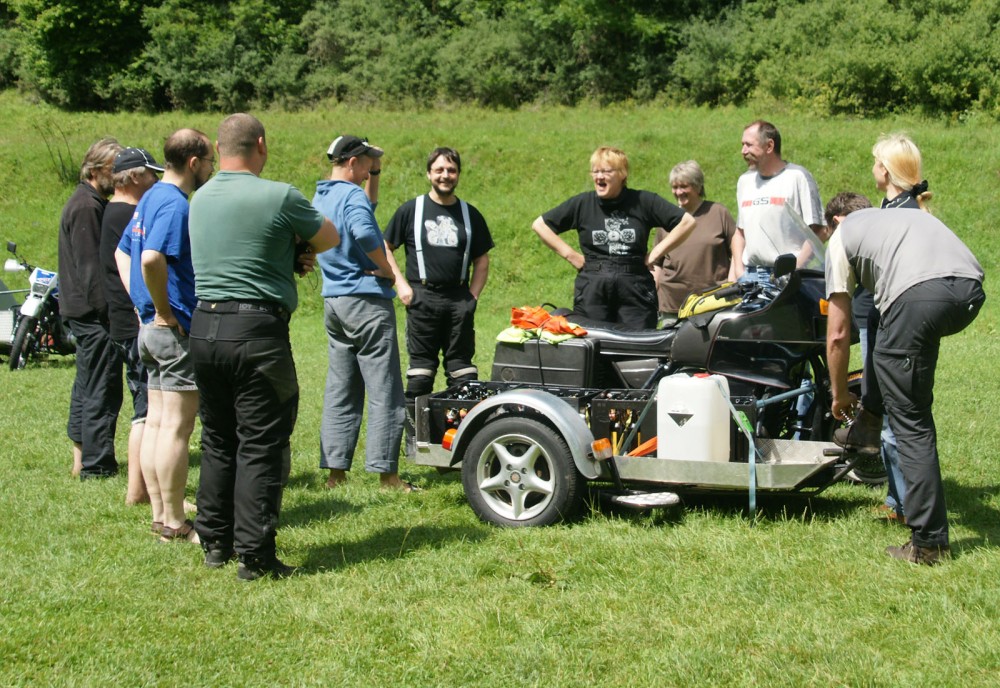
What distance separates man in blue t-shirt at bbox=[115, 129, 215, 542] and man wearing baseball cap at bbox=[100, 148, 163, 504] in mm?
728

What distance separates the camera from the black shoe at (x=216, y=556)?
481 centimetres

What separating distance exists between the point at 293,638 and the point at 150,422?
188 centimetres

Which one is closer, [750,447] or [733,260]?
[750,447]

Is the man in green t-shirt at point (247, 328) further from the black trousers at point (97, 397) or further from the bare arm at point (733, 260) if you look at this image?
the bare arm at point (733, 260)

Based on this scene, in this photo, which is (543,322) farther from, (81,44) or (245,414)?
(81,44)

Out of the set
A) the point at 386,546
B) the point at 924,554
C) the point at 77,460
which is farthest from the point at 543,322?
the point at 77,460

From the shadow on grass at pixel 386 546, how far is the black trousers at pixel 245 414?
37 centimetres

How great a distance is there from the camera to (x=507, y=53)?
117 ft

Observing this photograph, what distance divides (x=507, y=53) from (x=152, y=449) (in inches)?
1265

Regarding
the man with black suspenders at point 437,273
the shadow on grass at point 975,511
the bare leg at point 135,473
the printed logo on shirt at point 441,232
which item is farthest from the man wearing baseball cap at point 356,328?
the shadow on grass at point 975,511

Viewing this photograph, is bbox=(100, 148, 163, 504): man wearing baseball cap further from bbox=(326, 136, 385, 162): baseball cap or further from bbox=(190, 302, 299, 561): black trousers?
bbox=(190, 302, 299, 561): black trousers

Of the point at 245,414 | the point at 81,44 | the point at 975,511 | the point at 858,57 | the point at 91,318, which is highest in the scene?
the point at 81,44

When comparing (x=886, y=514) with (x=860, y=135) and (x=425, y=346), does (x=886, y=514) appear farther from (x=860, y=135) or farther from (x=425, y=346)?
(x=860, y=135)

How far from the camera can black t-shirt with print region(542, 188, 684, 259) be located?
6.72m
